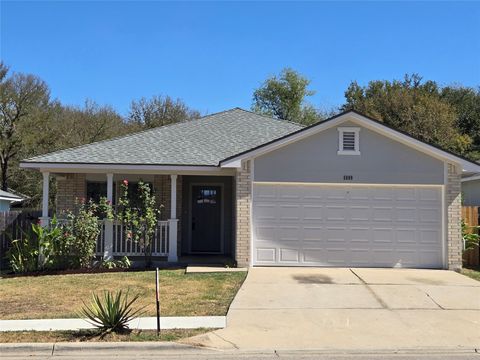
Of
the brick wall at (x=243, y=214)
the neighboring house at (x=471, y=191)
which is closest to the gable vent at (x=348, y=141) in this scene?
the brick wall at (x=243, y=214)

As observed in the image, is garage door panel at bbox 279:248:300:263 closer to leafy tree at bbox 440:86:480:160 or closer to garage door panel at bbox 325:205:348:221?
garage door panel at bbox 325:205:348:221

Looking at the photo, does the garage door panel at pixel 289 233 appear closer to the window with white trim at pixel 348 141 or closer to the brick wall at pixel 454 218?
the window with white trim at pixel 348 141

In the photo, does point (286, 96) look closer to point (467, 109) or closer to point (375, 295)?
point (467, 109)

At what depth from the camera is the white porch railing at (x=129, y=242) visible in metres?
14.7

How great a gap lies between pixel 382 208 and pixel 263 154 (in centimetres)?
348

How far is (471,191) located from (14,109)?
91.0ft

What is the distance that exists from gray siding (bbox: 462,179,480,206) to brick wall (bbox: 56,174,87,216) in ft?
58.0

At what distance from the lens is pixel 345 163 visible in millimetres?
14008

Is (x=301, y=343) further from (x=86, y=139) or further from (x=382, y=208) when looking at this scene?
(x=86, y=139)

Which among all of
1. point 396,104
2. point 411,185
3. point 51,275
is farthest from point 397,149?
point 396,104

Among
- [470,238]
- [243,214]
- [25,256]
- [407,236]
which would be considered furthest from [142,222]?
[470,238]

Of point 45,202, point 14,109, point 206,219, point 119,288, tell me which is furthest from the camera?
point 14,109

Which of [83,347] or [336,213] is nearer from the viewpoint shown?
[83,347]

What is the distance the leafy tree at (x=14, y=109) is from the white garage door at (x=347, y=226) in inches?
988
